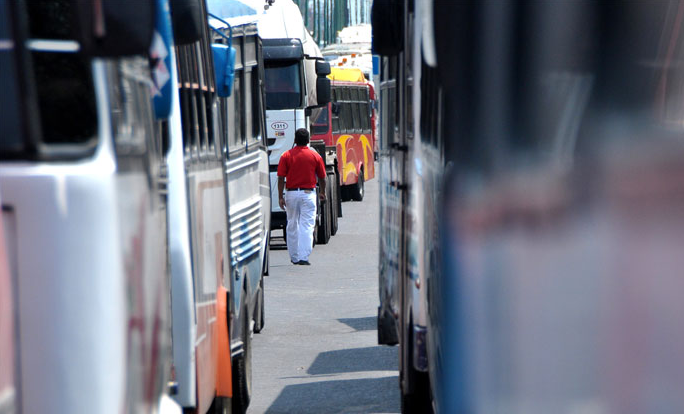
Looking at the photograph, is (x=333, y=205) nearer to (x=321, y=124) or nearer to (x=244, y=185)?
(x=321, y=124)

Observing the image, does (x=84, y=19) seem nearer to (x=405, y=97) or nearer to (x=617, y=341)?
(x=617, y=341)

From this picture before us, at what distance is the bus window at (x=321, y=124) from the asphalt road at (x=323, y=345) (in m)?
8.48

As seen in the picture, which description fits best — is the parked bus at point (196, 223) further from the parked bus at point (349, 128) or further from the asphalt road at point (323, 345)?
the parked bus at point (349, 128)

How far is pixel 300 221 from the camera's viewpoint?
17766 mm

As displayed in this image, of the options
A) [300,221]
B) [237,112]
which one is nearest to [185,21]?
[237,112]

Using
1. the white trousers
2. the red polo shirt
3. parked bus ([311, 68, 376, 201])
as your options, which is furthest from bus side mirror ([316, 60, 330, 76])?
parked bus ([311, 68, 376, 201])

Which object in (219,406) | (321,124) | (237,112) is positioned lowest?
(321,124)

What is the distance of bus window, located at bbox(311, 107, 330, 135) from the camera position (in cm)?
2708

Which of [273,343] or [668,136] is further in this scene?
[273,343]

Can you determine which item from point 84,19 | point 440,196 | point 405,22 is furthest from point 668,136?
point 405,22

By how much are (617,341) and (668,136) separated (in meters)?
0.67

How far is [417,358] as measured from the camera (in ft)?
20.6

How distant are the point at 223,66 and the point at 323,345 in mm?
3732

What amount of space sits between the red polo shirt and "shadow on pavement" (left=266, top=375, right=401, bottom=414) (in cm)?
767
